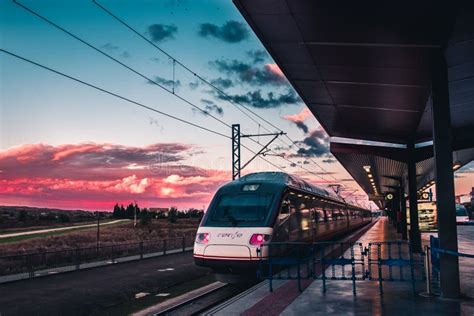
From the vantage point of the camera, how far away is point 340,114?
1672 cm

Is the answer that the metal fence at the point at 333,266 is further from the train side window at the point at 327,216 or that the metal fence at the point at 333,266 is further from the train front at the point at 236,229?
the train side window at the point at 327,216

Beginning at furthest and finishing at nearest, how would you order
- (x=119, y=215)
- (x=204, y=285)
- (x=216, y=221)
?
(x=119, y=215)
(x=204, y=285)
(x=216, y=221)

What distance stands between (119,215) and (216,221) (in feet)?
Result: 449

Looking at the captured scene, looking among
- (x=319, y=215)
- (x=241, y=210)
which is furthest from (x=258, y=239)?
(x=319, y=215)

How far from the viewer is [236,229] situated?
457 inches

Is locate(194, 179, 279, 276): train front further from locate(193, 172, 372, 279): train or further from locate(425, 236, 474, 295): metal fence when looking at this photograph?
locate(425, 236, 474, 295): metal fence

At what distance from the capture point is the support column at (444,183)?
9.16m

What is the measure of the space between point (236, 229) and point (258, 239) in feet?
2.22

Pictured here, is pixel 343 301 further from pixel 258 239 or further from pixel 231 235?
pixel 231 235

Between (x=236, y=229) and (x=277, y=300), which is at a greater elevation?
(x=236, y=229)

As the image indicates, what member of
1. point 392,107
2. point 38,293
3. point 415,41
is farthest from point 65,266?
point 415,41


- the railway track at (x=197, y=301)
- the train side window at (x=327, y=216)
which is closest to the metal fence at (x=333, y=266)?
the railway track at (x=197, y=301)

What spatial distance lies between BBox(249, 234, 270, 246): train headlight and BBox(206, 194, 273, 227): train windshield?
1.37 feet

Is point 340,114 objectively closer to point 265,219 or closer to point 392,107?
point 392,107
